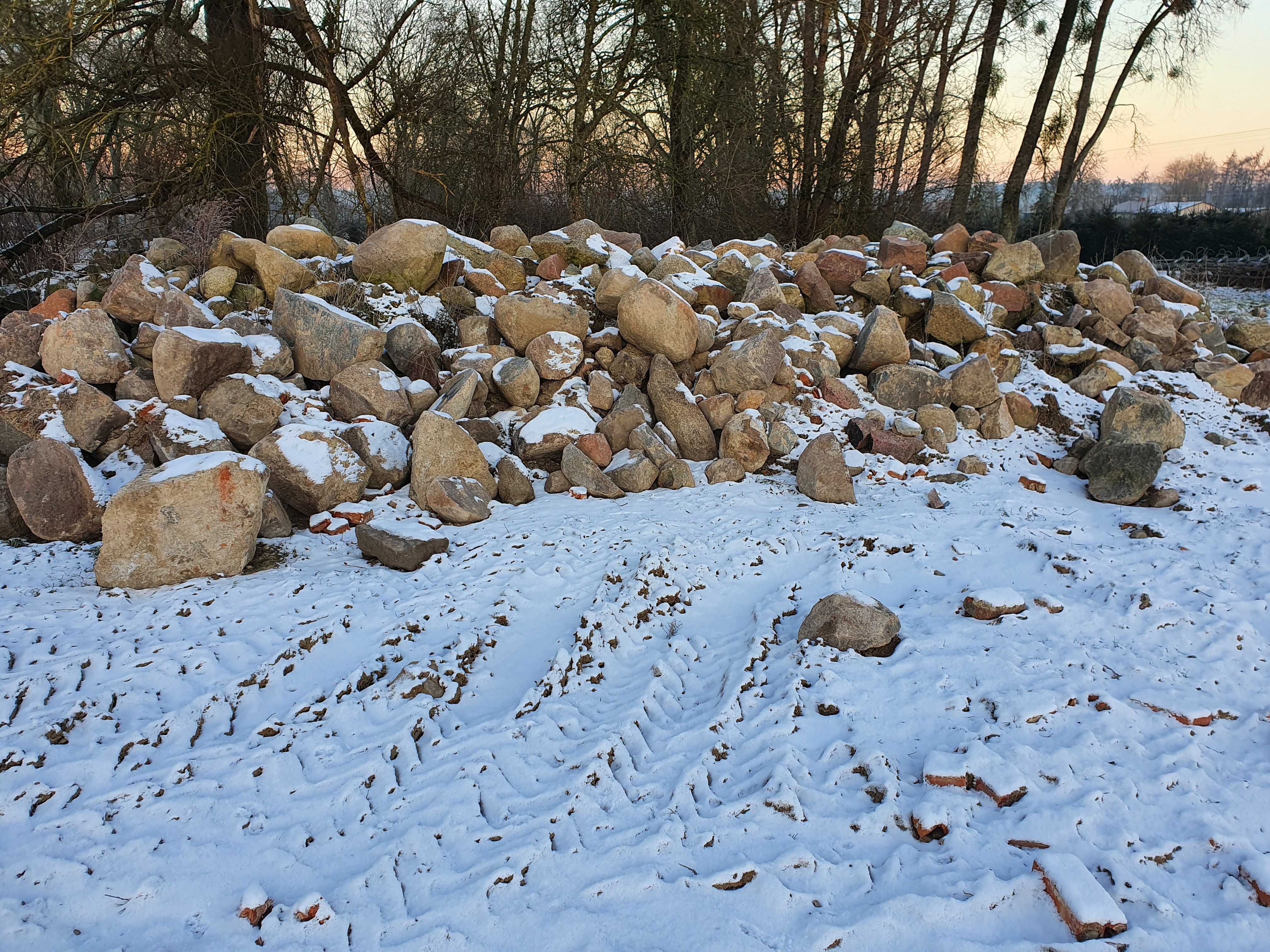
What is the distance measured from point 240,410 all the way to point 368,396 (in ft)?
3.04

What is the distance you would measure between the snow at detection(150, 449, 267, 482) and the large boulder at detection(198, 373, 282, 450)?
2.51ft

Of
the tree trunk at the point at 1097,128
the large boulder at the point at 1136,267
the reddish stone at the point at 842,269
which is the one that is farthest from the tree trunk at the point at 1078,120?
the reddish stone at the point at 842,269

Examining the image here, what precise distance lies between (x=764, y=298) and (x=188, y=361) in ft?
17.7

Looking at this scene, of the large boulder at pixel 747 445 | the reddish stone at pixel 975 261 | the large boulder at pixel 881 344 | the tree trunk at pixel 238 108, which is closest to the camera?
the large boulder at pixel 747 445

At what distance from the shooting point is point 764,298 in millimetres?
7414

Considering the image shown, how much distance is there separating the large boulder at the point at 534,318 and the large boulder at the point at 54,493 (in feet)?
11.5

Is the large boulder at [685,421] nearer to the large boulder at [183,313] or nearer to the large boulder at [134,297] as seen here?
the large boulder at [183,313]

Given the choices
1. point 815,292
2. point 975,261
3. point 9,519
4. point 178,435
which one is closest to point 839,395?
point 815,292

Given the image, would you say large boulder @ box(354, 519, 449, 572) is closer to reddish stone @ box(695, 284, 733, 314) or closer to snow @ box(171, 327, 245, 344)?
snow @ box(171, 327, 245, 344)

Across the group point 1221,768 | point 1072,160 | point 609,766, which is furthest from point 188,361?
point 1072,160

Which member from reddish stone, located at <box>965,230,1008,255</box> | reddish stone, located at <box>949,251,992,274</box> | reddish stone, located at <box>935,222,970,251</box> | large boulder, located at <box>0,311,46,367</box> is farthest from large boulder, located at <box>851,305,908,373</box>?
large boulder, located at <box>0,311,46,367</box>

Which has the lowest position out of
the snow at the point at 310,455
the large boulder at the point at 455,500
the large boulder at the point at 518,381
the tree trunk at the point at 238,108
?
the large boulder at the point at 455,500

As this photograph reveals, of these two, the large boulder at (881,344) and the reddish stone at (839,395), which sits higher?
the large boulder at (881,344)

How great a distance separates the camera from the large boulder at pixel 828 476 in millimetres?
5438
